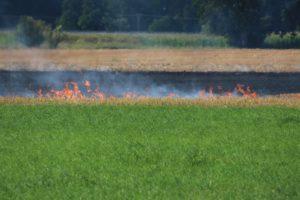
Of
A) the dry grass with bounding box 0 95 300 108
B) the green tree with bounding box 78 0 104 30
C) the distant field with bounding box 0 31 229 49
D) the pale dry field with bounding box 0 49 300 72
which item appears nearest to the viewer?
the dry grass with bounding box 0 95 300 108

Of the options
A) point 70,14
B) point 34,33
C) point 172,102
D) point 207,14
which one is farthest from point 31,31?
point 172,102

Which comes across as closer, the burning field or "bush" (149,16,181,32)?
the burning field

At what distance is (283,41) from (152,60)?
19.9 meters

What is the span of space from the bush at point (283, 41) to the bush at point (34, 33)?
1761cm

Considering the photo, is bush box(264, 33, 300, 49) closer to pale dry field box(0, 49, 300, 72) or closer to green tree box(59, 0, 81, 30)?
pale dry field box(0, 49, 300, 72)

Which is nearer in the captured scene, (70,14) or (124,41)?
(124,41)

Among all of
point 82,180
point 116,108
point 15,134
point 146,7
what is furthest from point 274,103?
point 146,7

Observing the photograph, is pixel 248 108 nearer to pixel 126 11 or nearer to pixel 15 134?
pixel 15 134

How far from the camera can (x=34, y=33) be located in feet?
155

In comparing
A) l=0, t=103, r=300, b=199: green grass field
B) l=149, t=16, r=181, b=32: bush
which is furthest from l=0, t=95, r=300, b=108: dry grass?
l=149, t=16, r=181, b=32: bush

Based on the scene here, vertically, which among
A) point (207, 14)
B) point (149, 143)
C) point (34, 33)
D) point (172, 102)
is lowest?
point (34, 33)

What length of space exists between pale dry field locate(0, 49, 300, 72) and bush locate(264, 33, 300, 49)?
34.8 feet

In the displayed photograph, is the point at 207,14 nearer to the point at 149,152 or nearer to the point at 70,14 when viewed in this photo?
the point at 70,14

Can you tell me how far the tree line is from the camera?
50.7 meters
